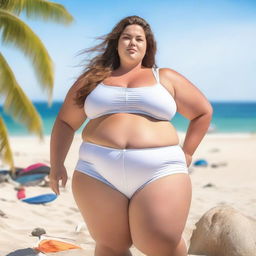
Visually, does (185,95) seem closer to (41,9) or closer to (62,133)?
(62,133)

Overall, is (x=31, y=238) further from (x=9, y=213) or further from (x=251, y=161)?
(x=251, y=161)

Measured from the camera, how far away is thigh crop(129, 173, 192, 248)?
2.99 m

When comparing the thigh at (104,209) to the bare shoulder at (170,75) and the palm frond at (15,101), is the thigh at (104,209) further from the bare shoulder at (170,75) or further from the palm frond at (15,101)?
the palm frond at (15,101)

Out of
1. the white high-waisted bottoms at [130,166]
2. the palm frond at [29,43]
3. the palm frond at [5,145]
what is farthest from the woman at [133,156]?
the palm frond at [29,43]

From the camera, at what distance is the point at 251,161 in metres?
16.1

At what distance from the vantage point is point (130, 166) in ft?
10.0

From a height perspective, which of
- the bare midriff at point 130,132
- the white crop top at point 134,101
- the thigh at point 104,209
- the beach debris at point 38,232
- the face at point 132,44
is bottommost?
the beach debris at point 38,232

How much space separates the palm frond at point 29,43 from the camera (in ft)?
28.9

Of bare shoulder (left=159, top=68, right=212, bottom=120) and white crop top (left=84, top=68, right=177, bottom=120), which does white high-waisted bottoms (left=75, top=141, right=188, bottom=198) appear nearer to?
white crop top (left=84, top=68, right=177, bottom=120)

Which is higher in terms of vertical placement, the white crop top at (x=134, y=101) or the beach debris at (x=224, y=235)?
the white crop top at (x=134, y=101)

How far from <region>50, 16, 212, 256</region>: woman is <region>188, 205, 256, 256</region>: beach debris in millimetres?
1866

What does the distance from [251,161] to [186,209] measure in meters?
13.5

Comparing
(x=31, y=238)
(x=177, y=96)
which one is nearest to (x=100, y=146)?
(x=177, y=96)

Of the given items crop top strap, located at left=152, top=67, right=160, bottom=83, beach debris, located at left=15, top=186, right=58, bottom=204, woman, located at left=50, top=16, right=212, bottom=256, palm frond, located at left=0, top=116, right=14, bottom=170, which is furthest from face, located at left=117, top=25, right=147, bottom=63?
palm frond, located at left=0, top=116, right=14, bottom=170
